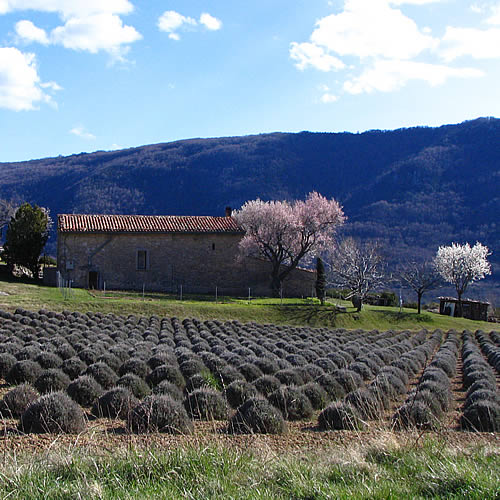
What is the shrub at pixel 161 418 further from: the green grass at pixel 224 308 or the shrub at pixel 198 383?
the green grass at pixel 224 308

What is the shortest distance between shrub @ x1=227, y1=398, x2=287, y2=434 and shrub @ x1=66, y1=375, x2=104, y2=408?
289 cm

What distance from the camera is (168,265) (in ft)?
131

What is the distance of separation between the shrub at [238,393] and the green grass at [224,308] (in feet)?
59.2

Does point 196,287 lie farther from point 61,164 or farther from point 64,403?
point 61,164

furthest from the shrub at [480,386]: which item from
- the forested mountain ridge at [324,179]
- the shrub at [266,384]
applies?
the forested mountain ridge at [324,179]

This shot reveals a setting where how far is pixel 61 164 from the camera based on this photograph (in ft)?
449

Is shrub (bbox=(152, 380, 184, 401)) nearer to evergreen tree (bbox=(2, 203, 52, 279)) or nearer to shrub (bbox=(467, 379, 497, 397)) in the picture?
shrub (bbox=(467, 379, 497, 397))

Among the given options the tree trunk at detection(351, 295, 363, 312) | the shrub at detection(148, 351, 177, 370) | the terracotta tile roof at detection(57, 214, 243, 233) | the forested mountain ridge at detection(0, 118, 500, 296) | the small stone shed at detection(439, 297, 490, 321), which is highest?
the forested mountain ridge at detection(0, 118, 500, 296)

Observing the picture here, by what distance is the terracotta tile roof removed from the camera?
38.4m

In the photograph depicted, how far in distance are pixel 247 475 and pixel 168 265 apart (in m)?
35.6

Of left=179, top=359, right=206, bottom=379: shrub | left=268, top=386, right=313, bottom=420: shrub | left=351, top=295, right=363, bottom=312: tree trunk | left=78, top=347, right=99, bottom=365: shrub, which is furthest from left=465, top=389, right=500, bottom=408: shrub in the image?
left=351, top=295, right=363, bottom=312: tree trunk

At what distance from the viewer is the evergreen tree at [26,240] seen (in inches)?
1554

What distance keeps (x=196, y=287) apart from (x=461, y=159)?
3526 inches

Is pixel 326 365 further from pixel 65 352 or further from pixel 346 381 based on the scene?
pixel 65 352
